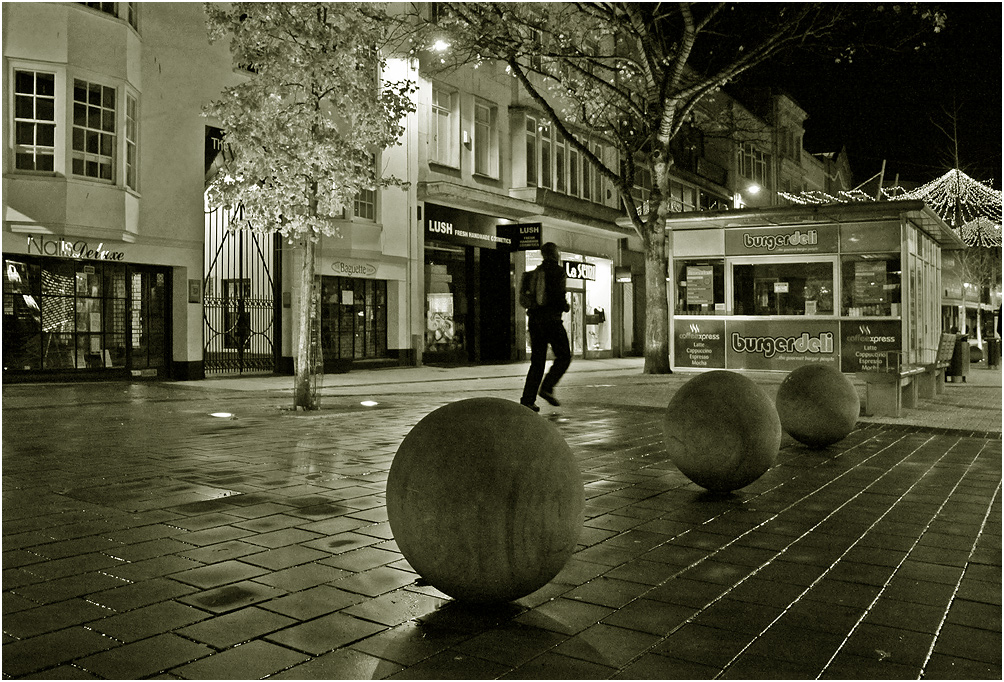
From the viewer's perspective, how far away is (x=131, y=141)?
18.8m

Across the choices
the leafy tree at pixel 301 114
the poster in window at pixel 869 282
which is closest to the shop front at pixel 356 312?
the leafy tree at pixel 301 114

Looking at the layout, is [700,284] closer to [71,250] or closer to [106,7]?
[71,250]

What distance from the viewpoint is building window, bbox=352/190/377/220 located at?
2438cm

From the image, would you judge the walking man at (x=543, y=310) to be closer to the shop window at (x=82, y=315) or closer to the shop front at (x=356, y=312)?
the shop window at (x=82, y=315)

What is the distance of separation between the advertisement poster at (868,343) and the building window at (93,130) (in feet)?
50.0

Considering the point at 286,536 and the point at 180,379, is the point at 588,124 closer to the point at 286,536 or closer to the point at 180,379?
the point at 180,379

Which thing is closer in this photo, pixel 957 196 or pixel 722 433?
pixel 722 433

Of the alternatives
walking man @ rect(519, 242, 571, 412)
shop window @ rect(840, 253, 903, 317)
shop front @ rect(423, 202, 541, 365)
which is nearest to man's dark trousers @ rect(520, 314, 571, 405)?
walking man @ rect(519, 242, 571, 412)

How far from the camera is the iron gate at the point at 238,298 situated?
68.2 ft

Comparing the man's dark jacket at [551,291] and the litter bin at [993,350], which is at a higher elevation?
the man's dark jacket at [551,291]

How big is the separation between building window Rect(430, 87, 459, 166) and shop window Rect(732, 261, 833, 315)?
13.1 meters

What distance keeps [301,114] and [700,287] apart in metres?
8.52

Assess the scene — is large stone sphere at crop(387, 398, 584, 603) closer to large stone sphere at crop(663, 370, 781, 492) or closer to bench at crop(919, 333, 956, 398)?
large stone sphere at crop(663, 370, 781, 492)

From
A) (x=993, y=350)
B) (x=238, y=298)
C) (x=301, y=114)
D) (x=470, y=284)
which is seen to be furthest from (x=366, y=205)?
(x=993, y=350)
